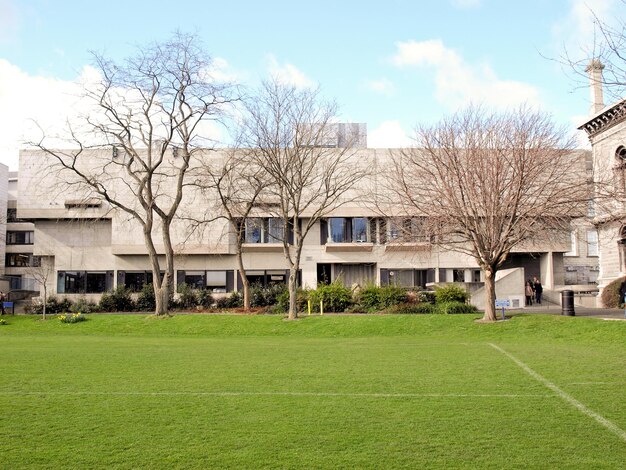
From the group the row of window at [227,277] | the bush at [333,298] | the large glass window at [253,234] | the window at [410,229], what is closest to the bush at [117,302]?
the row of window at [227,277]

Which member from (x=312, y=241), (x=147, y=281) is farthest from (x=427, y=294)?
(x=147, y=281)

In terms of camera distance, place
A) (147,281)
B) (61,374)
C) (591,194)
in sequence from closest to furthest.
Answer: (61,374) < (591,194) < (147,281)

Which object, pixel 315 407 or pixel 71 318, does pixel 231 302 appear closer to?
pixel 71 318

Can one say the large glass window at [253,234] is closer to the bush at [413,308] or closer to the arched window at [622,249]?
the bush at [413,308]

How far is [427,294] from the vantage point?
3544 cm

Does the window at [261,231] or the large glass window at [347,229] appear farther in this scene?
the large glass window at [347,229]

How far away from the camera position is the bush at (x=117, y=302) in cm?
4009

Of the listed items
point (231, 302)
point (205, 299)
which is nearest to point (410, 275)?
point (231, 302)

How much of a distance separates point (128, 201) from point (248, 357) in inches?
1389

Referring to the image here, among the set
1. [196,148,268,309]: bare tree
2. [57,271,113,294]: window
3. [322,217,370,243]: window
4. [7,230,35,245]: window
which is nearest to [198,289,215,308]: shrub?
[196,148,268,309]: bare tree

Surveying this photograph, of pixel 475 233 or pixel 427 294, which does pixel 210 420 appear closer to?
pixel 475 233

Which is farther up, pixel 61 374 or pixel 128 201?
pixel 128 201

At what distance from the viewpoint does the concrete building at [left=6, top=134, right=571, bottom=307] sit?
49.1 m

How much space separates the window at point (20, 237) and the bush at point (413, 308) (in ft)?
212
